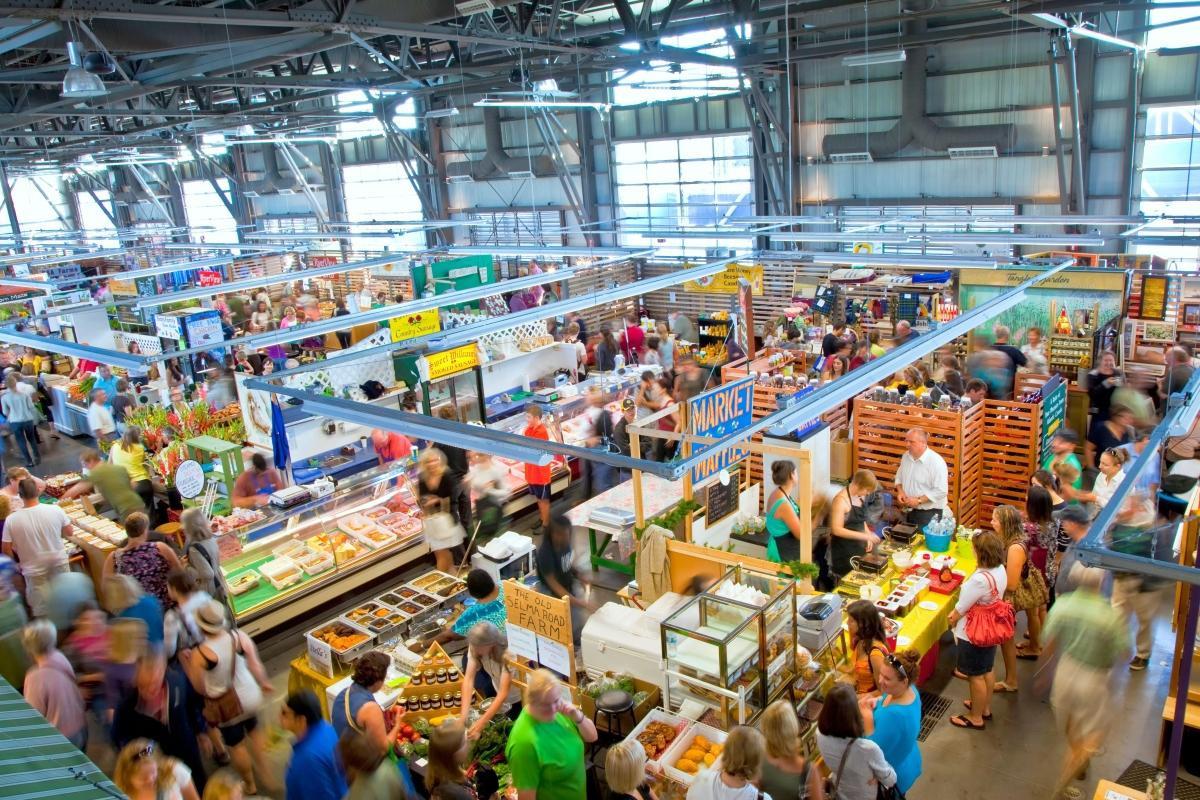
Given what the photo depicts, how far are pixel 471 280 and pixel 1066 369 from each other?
8.03 metres

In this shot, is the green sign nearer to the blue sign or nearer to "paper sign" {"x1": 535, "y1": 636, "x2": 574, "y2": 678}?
the blue sign

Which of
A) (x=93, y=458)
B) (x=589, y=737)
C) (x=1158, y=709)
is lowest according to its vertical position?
(x=1158, y=709)

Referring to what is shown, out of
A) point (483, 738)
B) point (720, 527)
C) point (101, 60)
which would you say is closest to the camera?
point (483, 738)

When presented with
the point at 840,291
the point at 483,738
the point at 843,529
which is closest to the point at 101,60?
the point at 483,738

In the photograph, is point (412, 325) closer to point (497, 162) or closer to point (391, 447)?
point (391, 447)

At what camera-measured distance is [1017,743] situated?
17.6ft

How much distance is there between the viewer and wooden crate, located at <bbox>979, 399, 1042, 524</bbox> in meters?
8.02

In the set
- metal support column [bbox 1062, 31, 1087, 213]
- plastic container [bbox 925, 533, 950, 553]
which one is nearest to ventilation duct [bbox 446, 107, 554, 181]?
metal support column [bbox 1062, 31, 1087, 213]

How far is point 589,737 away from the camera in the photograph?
435cm

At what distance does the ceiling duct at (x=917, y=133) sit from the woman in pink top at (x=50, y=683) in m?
13.7

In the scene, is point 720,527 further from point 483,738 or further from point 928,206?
point 928,206

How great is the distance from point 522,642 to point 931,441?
4.46m

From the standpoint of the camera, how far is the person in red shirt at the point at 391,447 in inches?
353

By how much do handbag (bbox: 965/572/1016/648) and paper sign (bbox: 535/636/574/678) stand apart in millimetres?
2416
